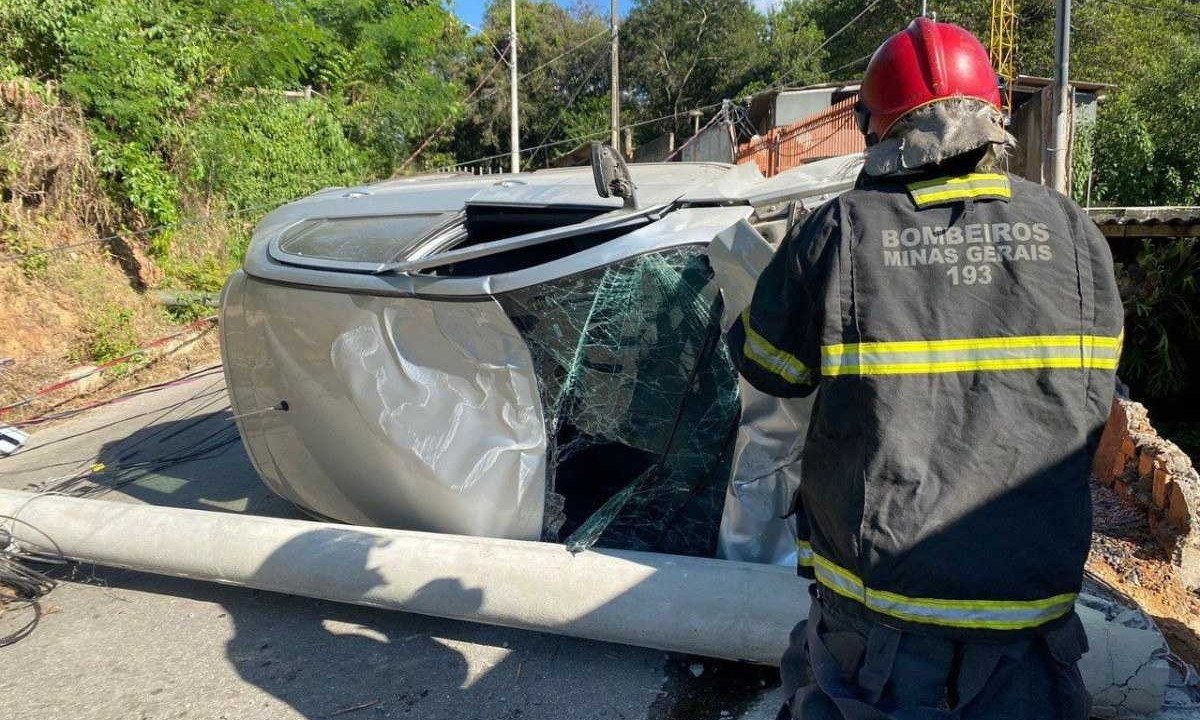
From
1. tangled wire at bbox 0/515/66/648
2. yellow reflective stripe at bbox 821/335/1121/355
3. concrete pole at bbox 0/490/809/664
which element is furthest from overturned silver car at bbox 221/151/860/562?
tangled wire at bbox 0/515/66/648

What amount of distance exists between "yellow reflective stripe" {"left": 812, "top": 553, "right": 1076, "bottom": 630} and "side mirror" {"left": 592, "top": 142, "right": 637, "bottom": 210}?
6.04ft

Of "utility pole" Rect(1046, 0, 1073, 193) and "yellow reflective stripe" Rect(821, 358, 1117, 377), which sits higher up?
"utility pole" Rect(1046, 0, 1073, 193)

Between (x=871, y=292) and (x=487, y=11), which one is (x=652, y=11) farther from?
(x=871, y=292)

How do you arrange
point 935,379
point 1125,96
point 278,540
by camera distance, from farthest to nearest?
point 1125,96
point 278,540
point 935,379

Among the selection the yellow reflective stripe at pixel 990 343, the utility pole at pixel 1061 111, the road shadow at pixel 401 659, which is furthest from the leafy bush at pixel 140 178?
the yellow reflective stripe at pixel 990 343

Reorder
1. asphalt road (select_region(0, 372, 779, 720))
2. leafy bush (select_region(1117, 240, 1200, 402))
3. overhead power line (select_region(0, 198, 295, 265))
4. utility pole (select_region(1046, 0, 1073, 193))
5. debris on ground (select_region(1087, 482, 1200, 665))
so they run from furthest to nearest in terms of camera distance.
Result: 1. overhead power line (select_region(0, 198, 295, 265))
2. utility pole (select_region(1046, 0, 1073, 193))
3. leafy bush (select_region(1117, 240, 1200, 402))
4. debris on ground (select_region(1087, 482, 1200, 665))
5. asphalt road (select_region(0, 372, 779, 720))

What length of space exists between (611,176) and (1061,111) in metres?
7.99

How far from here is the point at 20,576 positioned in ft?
11.9

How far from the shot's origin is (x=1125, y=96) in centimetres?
1786

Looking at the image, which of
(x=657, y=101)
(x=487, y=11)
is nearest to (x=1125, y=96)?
(x=657, y=101)

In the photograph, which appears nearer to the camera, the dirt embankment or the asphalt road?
the asphalt road

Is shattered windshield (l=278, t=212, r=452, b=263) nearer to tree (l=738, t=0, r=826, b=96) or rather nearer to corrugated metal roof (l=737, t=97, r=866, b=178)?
corrugated metal roof (l=737, t=97, r=866, b=178)

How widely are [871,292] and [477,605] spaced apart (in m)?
1.92

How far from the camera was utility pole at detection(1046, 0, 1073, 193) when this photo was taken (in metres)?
8.77
